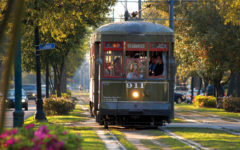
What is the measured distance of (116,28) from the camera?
56.1 ft

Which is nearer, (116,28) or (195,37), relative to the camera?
(116,28)

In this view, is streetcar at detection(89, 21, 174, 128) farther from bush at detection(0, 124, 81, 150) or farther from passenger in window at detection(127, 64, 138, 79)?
bush at detection(0, 124, 81, 150)

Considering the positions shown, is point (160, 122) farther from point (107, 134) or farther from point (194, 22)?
point (194, 22)

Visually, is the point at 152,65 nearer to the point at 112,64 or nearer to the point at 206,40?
the point at 112,64

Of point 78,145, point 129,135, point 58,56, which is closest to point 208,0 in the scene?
point 58,56

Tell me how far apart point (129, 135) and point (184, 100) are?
3838 centimetres

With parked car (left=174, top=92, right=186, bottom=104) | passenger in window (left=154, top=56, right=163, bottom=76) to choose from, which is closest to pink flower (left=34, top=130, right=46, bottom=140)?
passenger in window (left=154, top=56, right=163, bottom=76)

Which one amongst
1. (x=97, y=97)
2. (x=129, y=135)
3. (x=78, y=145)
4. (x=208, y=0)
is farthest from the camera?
(x=208, y=0)

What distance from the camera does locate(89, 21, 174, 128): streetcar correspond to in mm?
16812

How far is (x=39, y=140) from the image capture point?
656cm

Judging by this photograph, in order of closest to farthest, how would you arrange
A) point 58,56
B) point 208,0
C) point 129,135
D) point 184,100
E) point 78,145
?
point 78,145, point 129,135, point 58,56, point 208,0, point 184,100

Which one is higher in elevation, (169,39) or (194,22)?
(194,22)

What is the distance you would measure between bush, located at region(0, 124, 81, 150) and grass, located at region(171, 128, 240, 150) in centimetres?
666

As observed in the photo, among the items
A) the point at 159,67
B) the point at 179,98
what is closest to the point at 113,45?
the point at 159,67
